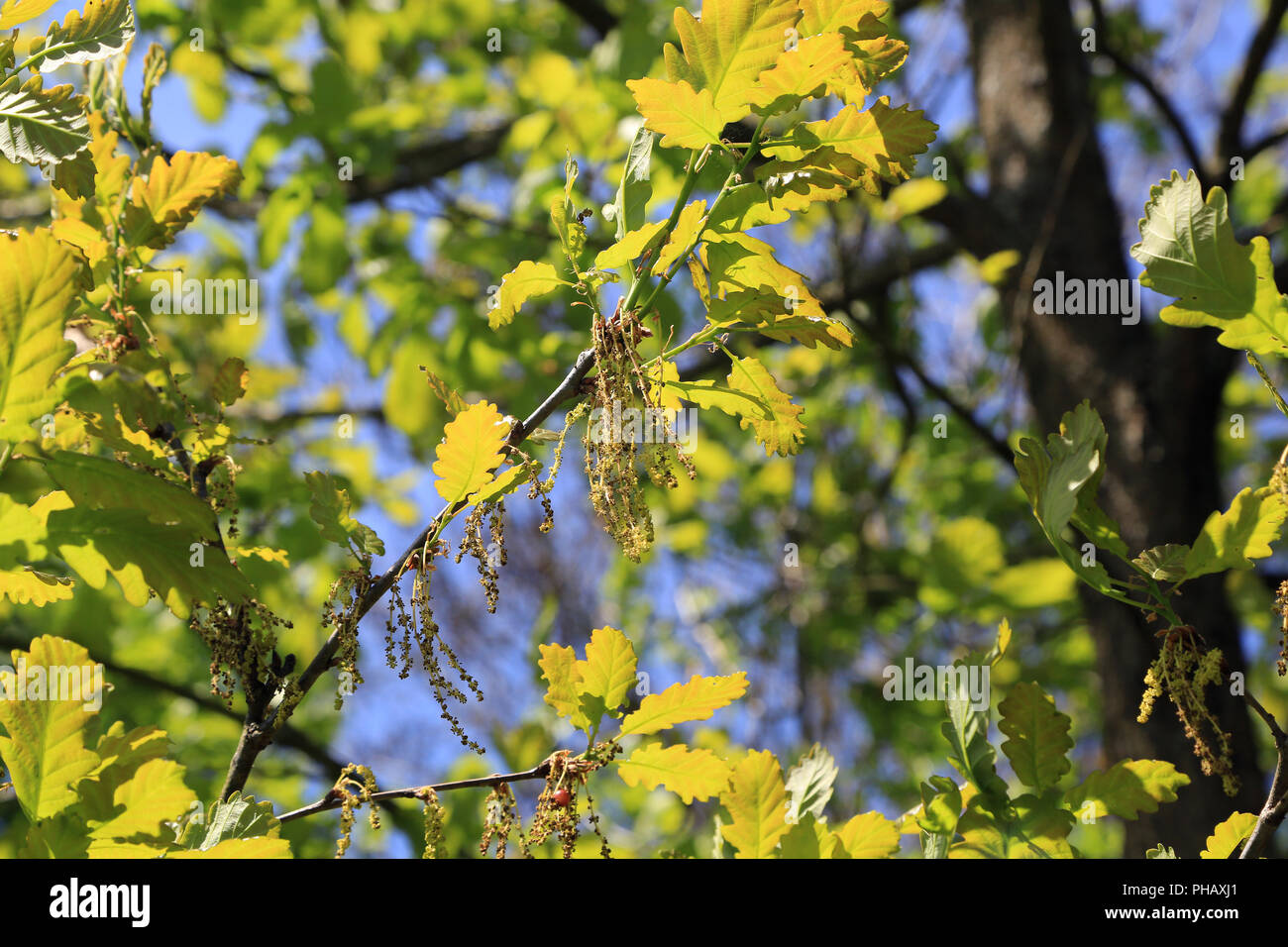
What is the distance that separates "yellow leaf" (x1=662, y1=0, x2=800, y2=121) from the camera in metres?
0.86

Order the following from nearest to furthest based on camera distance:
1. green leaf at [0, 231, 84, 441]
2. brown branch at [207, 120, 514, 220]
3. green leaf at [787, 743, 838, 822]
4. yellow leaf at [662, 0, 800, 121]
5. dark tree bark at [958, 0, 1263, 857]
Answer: green leaf at [0, 231, 84, 441], yellow leaf at [662, 0, 800, 121], green leaf at [787, 743, 838, 822], dark tree bark at [958, 0, 1263, 857], brown branch at [207, 120, 514, 220]

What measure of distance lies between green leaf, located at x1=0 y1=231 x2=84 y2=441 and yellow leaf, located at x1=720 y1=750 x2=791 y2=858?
2.16 feet

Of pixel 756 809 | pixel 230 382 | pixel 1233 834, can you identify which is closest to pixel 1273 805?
pixel 1233 834

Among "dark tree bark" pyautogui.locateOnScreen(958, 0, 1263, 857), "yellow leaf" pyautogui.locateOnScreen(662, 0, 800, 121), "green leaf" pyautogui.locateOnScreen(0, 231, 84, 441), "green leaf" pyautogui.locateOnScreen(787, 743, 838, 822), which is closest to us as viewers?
"green leaf" pyautogui.locateOnScreen(0, 231, 84, 441)

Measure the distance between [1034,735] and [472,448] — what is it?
0.65 metres

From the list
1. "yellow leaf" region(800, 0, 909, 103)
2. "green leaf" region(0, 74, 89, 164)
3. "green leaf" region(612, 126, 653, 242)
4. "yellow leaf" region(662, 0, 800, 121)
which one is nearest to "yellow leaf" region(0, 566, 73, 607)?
"green leaf" region(0, 74, 89, 164)

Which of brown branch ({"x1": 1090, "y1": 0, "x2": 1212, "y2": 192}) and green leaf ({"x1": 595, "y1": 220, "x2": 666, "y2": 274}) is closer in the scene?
green leaf ({"x1": 595, "y1": 220, "x2": 666, "y2": 274})

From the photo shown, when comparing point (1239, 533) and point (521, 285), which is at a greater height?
point (521, 285)

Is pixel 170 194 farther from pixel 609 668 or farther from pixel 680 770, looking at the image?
pixel 680 770

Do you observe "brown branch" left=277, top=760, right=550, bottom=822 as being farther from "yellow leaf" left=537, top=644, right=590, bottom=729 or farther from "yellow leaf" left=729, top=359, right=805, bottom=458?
"yellow leaf" left=729, top=359, right=805, bottom=458

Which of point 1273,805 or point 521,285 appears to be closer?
point 1273,805

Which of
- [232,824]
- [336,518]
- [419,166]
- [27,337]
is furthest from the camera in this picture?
[419,166]

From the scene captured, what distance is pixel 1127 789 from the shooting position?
1.00 meters

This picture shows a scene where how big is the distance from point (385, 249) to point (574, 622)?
2.84 meters
